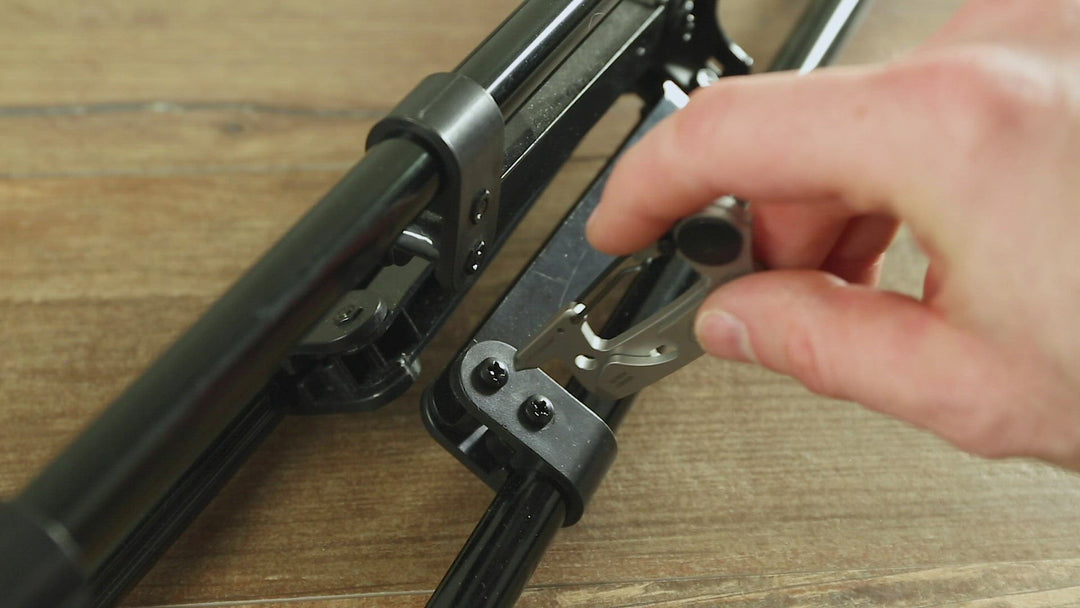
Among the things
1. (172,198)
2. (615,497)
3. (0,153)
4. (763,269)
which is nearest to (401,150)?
(763,269)

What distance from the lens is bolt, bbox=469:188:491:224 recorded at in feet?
1.63

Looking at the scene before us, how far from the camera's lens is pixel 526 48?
50 centimetres

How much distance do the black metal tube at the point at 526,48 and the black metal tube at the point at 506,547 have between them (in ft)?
0.71

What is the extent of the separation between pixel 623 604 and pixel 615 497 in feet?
0.24

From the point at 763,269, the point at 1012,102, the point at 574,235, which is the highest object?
the point at 1012,102

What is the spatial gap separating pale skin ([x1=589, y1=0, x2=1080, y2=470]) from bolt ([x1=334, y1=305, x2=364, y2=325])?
0.20 meters

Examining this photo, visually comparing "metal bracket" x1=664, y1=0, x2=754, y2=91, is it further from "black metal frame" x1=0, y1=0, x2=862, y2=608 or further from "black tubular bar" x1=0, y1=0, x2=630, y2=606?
"black tubular bar" x1=0, y1=0, x2=630, y2=606

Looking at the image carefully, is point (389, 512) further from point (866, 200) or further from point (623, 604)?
point (866, 200)

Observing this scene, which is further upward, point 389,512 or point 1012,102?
point 1012,102

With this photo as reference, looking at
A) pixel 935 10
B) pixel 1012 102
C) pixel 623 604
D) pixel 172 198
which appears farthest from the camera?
pixel 935 10

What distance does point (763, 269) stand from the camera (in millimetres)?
447

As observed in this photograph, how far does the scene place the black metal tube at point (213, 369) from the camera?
1.07 feet

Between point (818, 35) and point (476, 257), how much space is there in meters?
0.45

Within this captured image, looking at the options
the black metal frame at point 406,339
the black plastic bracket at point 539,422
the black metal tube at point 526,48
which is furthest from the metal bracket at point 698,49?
the black plastic bracket at point 539,422
